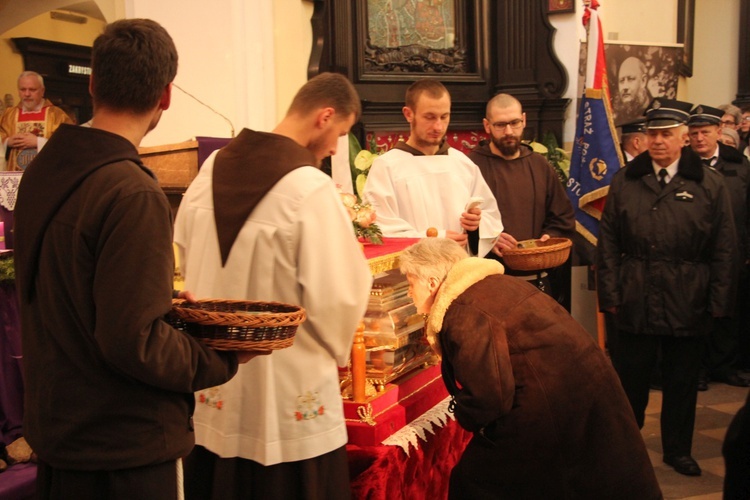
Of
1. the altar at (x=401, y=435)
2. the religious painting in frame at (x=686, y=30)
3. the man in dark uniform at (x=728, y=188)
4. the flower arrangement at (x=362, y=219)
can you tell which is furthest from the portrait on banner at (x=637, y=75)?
the flower arrangement at (x=362, y=219)

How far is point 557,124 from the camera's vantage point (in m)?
7.90

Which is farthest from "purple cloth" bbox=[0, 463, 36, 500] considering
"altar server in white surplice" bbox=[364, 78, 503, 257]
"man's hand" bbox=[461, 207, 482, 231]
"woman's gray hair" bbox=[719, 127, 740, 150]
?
"woman's gray hair" bbox=[719, 127, 740, 150]

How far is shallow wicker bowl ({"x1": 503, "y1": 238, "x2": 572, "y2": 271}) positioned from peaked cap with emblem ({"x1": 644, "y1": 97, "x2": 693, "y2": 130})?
91 cm

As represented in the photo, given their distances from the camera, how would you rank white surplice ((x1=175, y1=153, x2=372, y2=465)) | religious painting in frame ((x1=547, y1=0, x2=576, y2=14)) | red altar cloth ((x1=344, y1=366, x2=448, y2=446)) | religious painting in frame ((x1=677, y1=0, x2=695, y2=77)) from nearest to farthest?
white surplice ((x1=175, y1=153, x2=372, y2=465))
red altar cloth ((x1=344, y1=366, x2=448, y2=446))
religious painting in frame ((x1=547, y1=0, x2=576, y2=14))
religious painting in frame ((x1=677, y1=0, x2=695, y2=77))

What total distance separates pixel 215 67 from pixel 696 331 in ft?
13.0

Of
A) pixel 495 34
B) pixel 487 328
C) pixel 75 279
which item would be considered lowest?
pixel 487 328

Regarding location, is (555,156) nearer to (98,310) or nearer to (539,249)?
(539,249)

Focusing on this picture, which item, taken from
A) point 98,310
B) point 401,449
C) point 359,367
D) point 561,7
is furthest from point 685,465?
point 561,7

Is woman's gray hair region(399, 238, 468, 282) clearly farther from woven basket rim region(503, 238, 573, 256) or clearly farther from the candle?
woven basket rim region(503, 238, 573, 256)

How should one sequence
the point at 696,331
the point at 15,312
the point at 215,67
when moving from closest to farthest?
1. the point at 15,312
2. the point at 696,331
3. the point at 215,67

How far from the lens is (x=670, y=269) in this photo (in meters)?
4.83

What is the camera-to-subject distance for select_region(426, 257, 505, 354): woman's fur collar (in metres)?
2.95

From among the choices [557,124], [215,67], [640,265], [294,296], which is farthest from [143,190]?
[557,124]

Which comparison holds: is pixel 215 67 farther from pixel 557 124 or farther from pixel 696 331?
pixel 696 331
